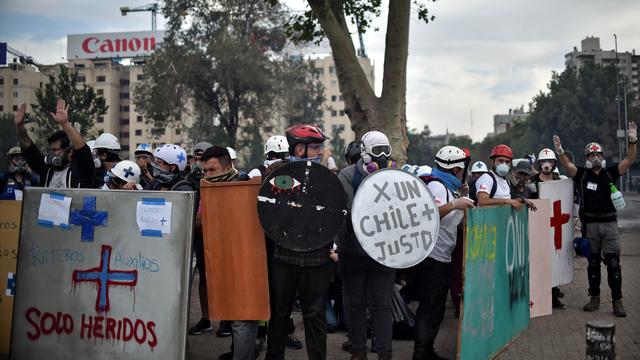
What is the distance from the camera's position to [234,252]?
16.3 feet

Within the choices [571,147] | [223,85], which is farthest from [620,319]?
[571,147]

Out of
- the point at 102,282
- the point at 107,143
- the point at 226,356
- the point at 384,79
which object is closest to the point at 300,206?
the point at 102,282

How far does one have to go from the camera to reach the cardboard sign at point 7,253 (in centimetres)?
591

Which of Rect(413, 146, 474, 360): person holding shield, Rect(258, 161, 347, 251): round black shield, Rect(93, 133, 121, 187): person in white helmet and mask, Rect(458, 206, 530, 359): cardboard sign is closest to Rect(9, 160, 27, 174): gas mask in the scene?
Rect(93, 133, 121, 187): person in white helmet and mask

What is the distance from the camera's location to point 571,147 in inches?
2581

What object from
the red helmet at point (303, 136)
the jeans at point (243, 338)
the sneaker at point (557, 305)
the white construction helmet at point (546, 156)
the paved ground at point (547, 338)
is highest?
the white construction helmet at point (546, 156)

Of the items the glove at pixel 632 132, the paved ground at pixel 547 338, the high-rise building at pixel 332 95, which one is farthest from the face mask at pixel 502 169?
the high-rise building at pixel 332 95

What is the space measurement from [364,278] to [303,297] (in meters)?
0.56

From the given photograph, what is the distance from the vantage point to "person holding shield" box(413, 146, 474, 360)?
232 inches

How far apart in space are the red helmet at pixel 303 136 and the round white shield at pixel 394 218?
59cm

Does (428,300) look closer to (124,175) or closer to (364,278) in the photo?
(364,278)

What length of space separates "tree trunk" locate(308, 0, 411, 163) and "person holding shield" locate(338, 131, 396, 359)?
26.4 ft

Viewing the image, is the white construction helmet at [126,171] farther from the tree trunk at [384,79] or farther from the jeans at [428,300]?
the tree trunk at [384,79]

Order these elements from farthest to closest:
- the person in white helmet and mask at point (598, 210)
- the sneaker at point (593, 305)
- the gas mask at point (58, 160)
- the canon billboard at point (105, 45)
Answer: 1. the canon billboard at point (105, 45)
2. the sneaker at point (593, 305)
3. the person in white helmet and mask at point (598, 210)
4. the gas mask at point (58, 160)
